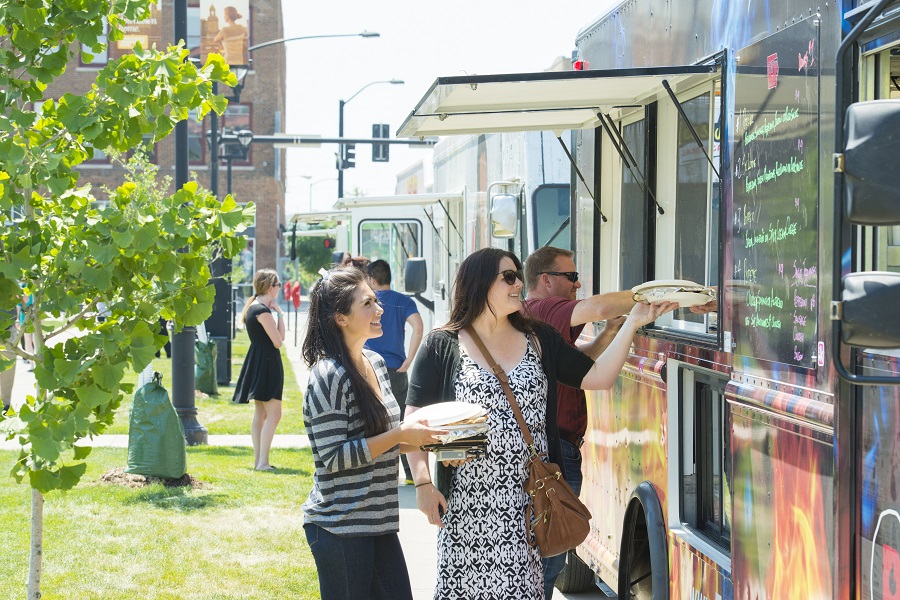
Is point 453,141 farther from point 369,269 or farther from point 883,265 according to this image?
point 883,265

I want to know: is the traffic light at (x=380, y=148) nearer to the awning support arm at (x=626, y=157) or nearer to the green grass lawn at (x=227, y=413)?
the green grass lawn at (x=227, y=413)

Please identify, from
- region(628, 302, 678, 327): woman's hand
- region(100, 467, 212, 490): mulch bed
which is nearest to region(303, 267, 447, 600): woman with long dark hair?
region(628, 302, 678, 327): woman's hand

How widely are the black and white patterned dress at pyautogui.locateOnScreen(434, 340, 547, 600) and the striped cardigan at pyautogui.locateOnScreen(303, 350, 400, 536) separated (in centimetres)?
26

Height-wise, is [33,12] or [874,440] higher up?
[33,12]

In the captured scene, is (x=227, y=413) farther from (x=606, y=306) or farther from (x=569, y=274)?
(x=606, y=306)

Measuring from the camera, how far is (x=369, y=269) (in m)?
8.89

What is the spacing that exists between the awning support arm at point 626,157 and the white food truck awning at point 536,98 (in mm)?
78

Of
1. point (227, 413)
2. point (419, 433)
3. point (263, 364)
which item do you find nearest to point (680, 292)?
point (419, 433)

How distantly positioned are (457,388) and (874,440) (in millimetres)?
1608

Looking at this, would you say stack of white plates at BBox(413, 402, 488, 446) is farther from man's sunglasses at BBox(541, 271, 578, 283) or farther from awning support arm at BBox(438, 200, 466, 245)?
awning support arm at BBox(438, 200, 466, 245)

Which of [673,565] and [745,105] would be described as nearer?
[745,105]

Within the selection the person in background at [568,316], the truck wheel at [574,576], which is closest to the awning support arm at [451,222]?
the truck wheel at [574,576]

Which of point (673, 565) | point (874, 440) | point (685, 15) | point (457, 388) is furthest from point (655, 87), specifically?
point (874, 440)

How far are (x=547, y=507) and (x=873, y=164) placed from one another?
6.72ft
